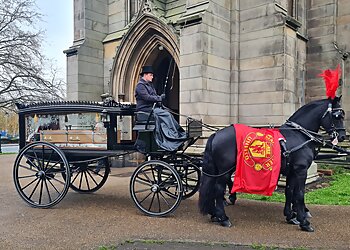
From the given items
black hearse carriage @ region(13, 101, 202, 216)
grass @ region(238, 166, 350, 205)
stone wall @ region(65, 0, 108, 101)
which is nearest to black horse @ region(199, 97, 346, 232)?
black hearse carriage @ region(13, 101, 202, 216)

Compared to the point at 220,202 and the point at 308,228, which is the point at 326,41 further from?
the point at 220,202

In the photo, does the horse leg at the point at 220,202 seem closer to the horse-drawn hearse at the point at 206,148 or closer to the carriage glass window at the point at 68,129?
the horse-drawn hearse at the point at 206,148

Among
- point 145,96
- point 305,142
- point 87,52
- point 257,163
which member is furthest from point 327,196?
point 87,52

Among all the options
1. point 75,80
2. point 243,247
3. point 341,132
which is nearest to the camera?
point 243,247

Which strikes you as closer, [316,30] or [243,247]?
[243,247]

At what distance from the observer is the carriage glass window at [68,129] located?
5.62 metres

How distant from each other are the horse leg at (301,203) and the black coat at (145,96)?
7.97ft

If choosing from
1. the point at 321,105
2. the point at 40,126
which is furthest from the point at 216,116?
the point at 40,126

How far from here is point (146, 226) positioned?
14.6 feet

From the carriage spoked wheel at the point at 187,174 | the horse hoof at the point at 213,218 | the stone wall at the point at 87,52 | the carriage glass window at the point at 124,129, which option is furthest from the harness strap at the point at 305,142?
the stone wall at the point at 87,52

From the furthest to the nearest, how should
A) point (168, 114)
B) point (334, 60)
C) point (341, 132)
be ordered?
point (334, 60) → point (168, 114) → point (341, 132)

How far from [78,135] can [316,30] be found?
7819 millimetres

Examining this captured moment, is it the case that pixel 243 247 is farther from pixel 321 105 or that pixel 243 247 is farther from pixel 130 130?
pixel 130 130

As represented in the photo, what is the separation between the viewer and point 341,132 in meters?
4.43
